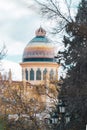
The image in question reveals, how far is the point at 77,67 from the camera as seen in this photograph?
2667 centimetres

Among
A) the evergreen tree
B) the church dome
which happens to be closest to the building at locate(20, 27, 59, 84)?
the church dome

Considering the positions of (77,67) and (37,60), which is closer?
(77,67)

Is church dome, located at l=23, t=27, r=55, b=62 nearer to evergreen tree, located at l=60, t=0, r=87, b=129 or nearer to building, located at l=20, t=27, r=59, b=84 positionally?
building, located at l=20, t=27, r=59, b=84

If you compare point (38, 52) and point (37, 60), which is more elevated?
point (38, 52)

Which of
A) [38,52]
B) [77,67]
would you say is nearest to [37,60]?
[38,52]

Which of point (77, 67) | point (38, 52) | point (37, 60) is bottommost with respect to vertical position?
point (37, 60)

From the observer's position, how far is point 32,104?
46625 mm

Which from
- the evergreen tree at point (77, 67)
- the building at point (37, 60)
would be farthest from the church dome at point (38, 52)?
the evergreen tree at point (77, 67)

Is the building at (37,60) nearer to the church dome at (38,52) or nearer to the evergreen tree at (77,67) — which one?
the church dome at (38,52)

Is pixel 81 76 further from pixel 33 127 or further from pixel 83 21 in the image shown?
pixel 33 127

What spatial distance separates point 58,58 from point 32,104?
685 inches

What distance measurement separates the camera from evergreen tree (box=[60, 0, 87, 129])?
2509 cm

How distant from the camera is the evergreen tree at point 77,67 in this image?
25.1 metres

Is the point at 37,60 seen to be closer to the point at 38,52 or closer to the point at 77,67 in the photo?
the point at 38,52
